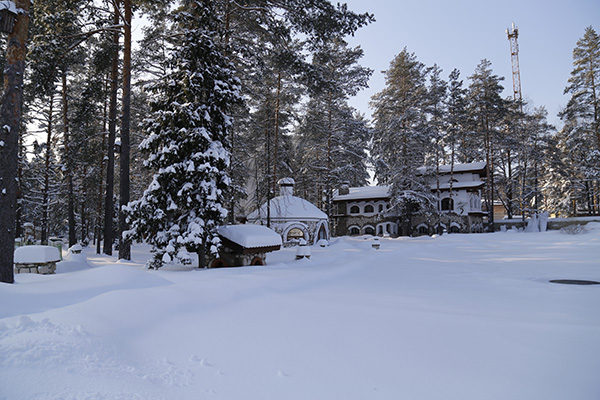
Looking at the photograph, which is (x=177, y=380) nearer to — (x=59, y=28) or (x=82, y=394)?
(x=82, y=394)

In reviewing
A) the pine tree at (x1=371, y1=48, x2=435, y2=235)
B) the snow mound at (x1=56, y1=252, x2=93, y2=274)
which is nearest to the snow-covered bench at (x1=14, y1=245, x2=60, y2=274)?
the snow mound at (x1=56, y1=252, x2=93, y2=274)

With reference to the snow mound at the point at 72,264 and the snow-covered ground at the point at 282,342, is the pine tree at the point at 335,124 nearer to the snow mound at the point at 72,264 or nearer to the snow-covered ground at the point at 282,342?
the snow mound at the point at 72,264

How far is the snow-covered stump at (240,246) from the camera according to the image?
11337mm

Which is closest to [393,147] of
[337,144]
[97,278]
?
[337,144]

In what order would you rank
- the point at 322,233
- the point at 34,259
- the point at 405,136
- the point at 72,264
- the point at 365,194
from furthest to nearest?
the point at 365,194 < the point at 405,136 < the point at 322,233 < the point at 72,264 < the point at 34,259

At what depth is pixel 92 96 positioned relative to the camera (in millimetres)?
13633

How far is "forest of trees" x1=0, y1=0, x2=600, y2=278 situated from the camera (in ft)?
34.0

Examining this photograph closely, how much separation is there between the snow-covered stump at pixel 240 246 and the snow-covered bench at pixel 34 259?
15.7ft

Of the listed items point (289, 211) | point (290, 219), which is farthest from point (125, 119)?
point (290, 219)

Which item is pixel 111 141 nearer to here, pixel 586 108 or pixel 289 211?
pixel 289 211

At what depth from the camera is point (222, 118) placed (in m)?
11.0

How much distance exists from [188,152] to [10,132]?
4633 millimetres

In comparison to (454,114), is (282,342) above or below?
below

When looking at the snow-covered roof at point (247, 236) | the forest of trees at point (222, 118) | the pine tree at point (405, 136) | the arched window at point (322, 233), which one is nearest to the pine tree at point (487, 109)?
the forest of trees at point (222, 118)
